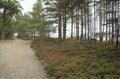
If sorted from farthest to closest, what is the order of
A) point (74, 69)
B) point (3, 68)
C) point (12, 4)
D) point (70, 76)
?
point (12, 4)
point (3, 68)
point (74, 69)
point (70, 76)

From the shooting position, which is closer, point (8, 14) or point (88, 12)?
point (88, 12)

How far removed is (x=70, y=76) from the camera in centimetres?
1155

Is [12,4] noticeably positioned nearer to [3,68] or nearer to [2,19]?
[2,19]

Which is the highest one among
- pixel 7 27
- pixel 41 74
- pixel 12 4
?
pixel 12 4

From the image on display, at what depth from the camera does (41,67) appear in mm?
15062

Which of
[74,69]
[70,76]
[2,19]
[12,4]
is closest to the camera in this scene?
[70,76]

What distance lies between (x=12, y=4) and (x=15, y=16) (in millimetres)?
3726

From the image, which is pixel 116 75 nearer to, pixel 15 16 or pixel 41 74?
pixel 41 74

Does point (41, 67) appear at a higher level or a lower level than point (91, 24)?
lower

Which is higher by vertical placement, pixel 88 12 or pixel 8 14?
pixel 8 14

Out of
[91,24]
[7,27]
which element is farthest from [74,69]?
[7,27]

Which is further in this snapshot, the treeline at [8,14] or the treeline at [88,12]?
the treeline at [8,14]

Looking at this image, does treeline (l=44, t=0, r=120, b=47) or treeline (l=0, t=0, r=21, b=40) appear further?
treeline (l=0, t=0, r=21, b=40)

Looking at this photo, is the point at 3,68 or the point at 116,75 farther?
the point at 3,68
